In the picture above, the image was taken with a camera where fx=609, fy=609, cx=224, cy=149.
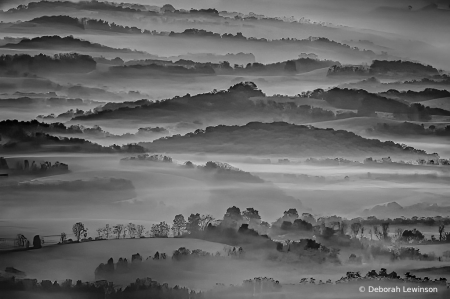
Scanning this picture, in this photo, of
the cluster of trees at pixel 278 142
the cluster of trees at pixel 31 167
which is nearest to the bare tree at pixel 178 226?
the cluster of trees at pixel 278 142

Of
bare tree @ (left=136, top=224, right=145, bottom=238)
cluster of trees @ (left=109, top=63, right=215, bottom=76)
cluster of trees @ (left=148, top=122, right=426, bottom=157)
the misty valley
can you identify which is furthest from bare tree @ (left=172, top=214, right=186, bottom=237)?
cluster of trees @ (left=109, top=63, right=215, bottom=76)

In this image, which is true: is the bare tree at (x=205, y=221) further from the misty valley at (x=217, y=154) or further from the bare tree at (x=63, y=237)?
the bare tree at (x=63, y=237)

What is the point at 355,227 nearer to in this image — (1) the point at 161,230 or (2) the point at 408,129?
(2) the point at 408,129

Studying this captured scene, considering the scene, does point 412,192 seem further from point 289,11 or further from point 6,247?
point 6,247

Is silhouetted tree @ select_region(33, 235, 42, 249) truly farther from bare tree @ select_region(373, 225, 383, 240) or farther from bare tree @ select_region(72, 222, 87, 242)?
bare tree @ select_region(373, 225, 383, 240)

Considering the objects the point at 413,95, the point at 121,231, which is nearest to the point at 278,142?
the point at 413,95
